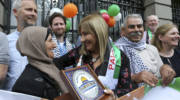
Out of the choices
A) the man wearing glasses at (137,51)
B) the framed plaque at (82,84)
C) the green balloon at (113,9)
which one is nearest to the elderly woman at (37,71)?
the framed plaque at (82,84)

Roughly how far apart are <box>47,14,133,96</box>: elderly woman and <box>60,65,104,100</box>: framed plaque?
26 centimetres

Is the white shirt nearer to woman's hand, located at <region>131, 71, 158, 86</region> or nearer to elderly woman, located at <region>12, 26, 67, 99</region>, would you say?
elderly woman, located at <region>12, 26, 67, 99</region>

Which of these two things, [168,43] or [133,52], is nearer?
[133,52]

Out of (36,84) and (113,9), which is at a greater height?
(113,9)

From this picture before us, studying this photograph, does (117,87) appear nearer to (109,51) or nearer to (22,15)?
(109,51)

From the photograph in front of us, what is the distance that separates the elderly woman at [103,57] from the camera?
1.33 meters

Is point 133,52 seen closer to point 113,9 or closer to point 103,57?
point 103,57

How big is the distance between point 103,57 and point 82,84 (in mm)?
469

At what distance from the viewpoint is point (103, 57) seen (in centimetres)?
143

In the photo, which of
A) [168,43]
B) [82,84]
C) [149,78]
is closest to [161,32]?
[168,43]

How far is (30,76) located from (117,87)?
2.02ft

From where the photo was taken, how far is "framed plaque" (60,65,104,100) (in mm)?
958

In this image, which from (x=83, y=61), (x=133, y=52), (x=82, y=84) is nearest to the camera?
(x=82, y=84)

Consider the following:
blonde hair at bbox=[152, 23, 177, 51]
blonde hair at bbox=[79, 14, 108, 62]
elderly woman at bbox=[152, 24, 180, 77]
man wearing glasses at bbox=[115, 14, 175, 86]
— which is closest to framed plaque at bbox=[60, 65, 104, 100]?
blonde hair at bbox=[79, 14, 108, 62]
